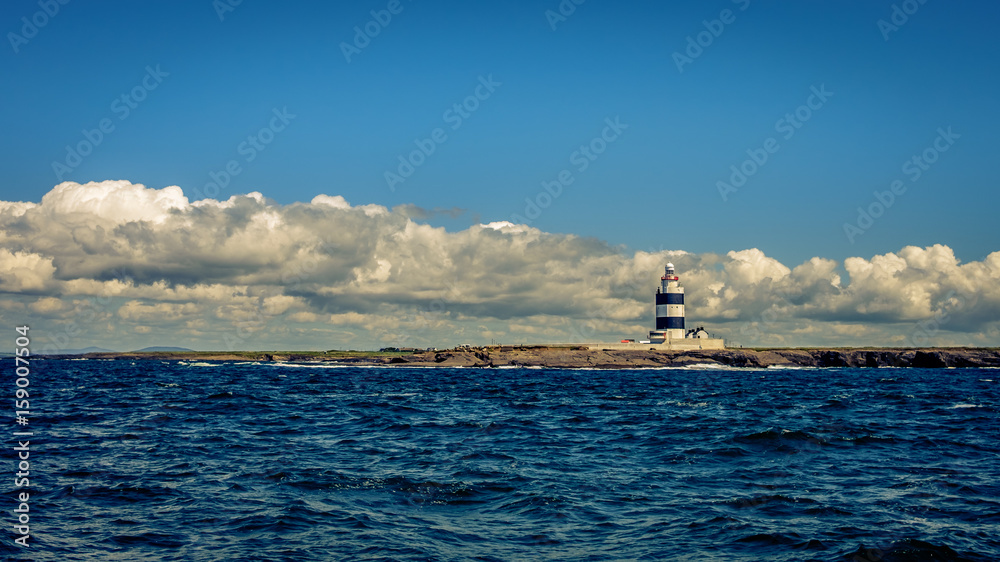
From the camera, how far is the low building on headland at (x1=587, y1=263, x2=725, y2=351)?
5625 inches

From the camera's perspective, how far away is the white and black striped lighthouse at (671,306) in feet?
472

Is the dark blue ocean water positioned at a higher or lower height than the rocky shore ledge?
higher

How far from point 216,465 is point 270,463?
1.56m

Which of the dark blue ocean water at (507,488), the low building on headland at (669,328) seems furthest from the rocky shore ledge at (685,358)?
the dark blue ocean water at (507,488)

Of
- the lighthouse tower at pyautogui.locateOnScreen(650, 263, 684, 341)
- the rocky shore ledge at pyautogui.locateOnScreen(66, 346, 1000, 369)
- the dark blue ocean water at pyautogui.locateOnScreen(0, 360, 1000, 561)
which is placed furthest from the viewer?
the lighthouse tower at pyautogui.locateOnScreen(650, 263, 684, 341)

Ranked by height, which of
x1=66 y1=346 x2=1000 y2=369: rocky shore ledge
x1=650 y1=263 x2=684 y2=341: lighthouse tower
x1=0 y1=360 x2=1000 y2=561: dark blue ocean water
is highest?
x1=650 y1=263 x2=684 y2=341: lighthouse tower

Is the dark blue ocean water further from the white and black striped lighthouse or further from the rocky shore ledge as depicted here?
the white and black striped lighthouse

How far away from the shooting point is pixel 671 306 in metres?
145

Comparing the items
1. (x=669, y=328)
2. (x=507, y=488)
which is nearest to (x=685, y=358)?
(x=669, y=328)

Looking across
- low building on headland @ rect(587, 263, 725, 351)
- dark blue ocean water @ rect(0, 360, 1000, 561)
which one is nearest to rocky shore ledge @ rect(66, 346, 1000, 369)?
low building on headland @ rect(587, 263, 725, 351)

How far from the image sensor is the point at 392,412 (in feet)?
122

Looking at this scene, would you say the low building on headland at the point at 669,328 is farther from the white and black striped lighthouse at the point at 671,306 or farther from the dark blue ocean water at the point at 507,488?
the dark blue ocean water at the point at 507,488

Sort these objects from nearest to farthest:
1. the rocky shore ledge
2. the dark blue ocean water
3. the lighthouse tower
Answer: the dark blue ocean water < the rocky shore ledge < the lighthouse tower

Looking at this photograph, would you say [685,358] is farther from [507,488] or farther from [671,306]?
[507,488]
